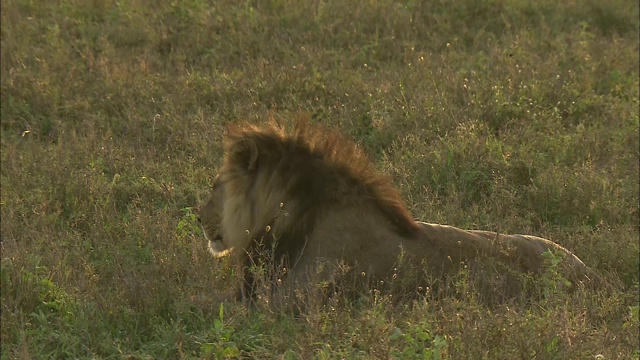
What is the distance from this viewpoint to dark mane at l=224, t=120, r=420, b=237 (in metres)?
5.27

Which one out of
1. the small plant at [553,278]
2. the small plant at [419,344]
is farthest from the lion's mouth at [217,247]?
the small plant at [553,278]

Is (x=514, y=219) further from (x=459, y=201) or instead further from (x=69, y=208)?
(x=69, y=208)

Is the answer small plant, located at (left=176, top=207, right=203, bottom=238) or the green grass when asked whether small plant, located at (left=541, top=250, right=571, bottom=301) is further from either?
small plant, located at (left=176, top=207, right=203, bottom=238)

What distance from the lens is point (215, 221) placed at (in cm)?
571

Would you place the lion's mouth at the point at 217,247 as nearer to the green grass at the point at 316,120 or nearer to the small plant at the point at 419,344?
the green grass at the point at 316,120

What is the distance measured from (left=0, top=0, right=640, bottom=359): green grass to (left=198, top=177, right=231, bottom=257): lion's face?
10 cm

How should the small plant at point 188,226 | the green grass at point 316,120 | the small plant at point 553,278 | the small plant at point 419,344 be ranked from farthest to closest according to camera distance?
the small plant at point 188,226 < the small plant at point 553,278 < the green grass at point 316,120 < the small plant at point 419,344

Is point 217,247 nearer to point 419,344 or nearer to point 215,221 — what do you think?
point 215,221

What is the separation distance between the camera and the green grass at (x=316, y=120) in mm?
4703

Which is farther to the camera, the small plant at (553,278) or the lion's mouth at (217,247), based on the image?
the lion's mouth at (217,247)

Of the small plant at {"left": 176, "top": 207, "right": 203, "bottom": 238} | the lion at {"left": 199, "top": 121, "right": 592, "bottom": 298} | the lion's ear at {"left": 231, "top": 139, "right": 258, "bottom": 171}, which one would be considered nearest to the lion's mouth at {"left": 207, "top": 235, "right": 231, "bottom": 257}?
the lion at {"left": 199, "top": 121, "right": 592, "bottom": 298}

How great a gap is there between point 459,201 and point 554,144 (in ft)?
4.25

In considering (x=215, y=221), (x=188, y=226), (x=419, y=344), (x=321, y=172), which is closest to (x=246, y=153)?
(x=321, y=172)

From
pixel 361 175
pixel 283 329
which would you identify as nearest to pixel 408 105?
pixel 361 175
